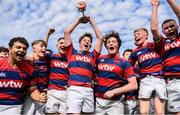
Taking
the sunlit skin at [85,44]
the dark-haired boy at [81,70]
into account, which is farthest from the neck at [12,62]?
the sunlit skin at [85,44]

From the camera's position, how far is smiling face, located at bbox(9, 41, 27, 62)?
6422mm

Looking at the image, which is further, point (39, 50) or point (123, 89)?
point (39, 50)

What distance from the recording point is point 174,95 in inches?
264

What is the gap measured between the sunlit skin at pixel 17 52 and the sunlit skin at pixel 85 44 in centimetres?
156

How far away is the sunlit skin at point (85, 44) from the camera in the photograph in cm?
754

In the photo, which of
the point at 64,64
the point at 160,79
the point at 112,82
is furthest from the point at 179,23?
the point at 64,64

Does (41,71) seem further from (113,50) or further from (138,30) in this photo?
(138,30)

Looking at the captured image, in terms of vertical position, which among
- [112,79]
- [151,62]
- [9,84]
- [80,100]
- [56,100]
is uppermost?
[151,62]

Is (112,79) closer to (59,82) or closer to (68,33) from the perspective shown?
(68,33)

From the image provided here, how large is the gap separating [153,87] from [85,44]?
6.20 feet

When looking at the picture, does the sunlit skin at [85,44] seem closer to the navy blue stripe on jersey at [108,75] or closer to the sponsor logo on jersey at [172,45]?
the navy blue stripe on jersey at [108,75]

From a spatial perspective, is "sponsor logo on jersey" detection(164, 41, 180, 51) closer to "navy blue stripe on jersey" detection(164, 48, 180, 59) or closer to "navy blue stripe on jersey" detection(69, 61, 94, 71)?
"navy blue stripe on jersey" detection(164, 48, 180, 59)

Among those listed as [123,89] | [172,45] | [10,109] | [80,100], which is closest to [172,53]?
[172,45]

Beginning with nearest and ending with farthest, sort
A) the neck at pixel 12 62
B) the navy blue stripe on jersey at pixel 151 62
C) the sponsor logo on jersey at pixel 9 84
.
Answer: the sponsor logo on jersey at pixel 9 84 < the neck at pixel 12 62 < the navy blue stripe on jersey at pixel 151 62
